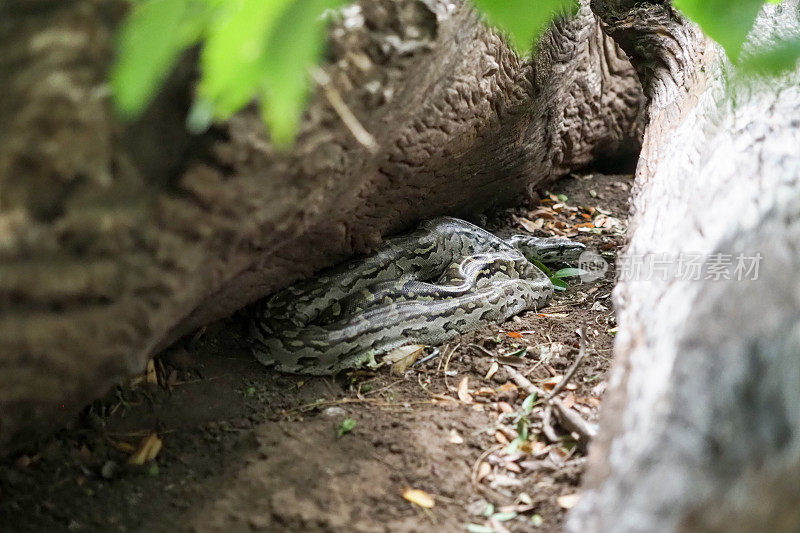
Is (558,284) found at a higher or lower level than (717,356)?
lower

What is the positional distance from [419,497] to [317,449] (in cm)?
67

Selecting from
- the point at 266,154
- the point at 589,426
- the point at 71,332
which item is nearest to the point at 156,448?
the point at 71,332

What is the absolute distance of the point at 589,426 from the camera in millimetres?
3590

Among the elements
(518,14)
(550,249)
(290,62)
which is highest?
(518,14)

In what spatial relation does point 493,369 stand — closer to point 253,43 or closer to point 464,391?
point 464,391

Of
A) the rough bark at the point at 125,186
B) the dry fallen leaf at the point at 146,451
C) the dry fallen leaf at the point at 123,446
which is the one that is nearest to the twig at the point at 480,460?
the rough bark at the point at 125,186

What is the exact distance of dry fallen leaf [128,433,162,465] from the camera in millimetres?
3514

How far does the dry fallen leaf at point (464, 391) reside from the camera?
13.8 ft

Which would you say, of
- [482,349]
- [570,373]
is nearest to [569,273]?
[482,349]

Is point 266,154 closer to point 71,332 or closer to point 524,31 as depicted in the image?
point 71,332

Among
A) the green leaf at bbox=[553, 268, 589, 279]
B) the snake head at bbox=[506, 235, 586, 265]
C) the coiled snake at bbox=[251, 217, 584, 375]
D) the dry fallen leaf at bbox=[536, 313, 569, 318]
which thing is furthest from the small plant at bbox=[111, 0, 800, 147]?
the snake head at bbox=[506, 235, 586, 265]

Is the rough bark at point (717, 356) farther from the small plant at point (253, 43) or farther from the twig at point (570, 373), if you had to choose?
the twig at point (570, 373)

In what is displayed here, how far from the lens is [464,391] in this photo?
432 cm

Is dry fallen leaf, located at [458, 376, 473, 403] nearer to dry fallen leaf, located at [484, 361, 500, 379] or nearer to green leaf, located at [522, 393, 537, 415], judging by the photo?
dry fallen leaf, located at [484, 361, 500, 379]
